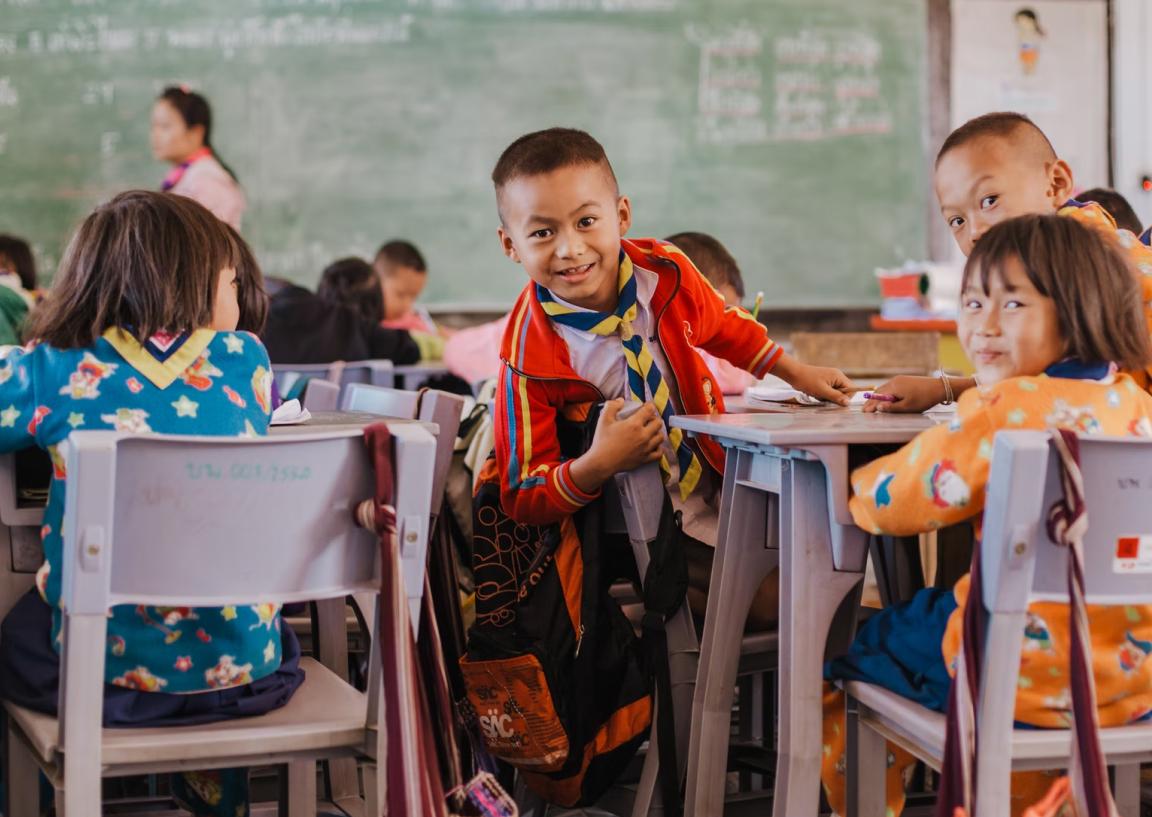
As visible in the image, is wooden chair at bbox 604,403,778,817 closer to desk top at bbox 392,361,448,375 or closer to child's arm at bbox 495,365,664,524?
child's arm at bbox 495,365,664,524

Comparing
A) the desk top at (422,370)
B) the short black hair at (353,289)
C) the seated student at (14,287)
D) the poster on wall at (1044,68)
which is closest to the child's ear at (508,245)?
the seated student at (14,287)

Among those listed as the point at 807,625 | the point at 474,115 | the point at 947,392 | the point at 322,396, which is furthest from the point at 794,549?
the point at 474,115

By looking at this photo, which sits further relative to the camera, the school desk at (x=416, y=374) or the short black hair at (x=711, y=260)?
the school desk at (x=416, y=374)

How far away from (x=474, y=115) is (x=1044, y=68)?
254cm

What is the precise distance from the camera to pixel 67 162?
17.7ft

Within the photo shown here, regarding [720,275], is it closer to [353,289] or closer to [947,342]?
[353,289]

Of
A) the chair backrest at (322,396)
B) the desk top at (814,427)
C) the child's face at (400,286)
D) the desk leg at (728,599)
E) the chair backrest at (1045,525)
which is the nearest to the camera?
the chair backrest at (1045,525)

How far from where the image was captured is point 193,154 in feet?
16.2

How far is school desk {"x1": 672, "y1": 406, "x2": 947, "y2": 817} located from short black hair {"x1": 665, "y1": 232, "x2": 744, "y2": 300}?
117 centimetres

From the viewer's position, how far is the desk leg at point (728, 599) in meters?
1.81

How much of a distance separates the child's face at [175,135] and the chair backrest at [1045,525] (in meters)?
4.32

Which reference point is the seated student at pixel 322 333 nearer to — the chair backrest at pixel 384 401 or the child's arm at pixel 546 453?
the chair backrest at pixel 384 401

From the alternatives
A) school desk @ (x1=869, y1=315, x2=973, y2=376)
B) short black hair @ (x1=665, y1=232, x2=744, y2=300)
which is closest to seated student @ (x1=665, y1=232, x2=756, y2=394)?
short black hair @ (x1=665, y1=232, x2=744, y2=300)

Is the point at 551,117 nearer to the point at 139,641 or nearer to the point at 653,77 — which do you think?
the point at 653,77
